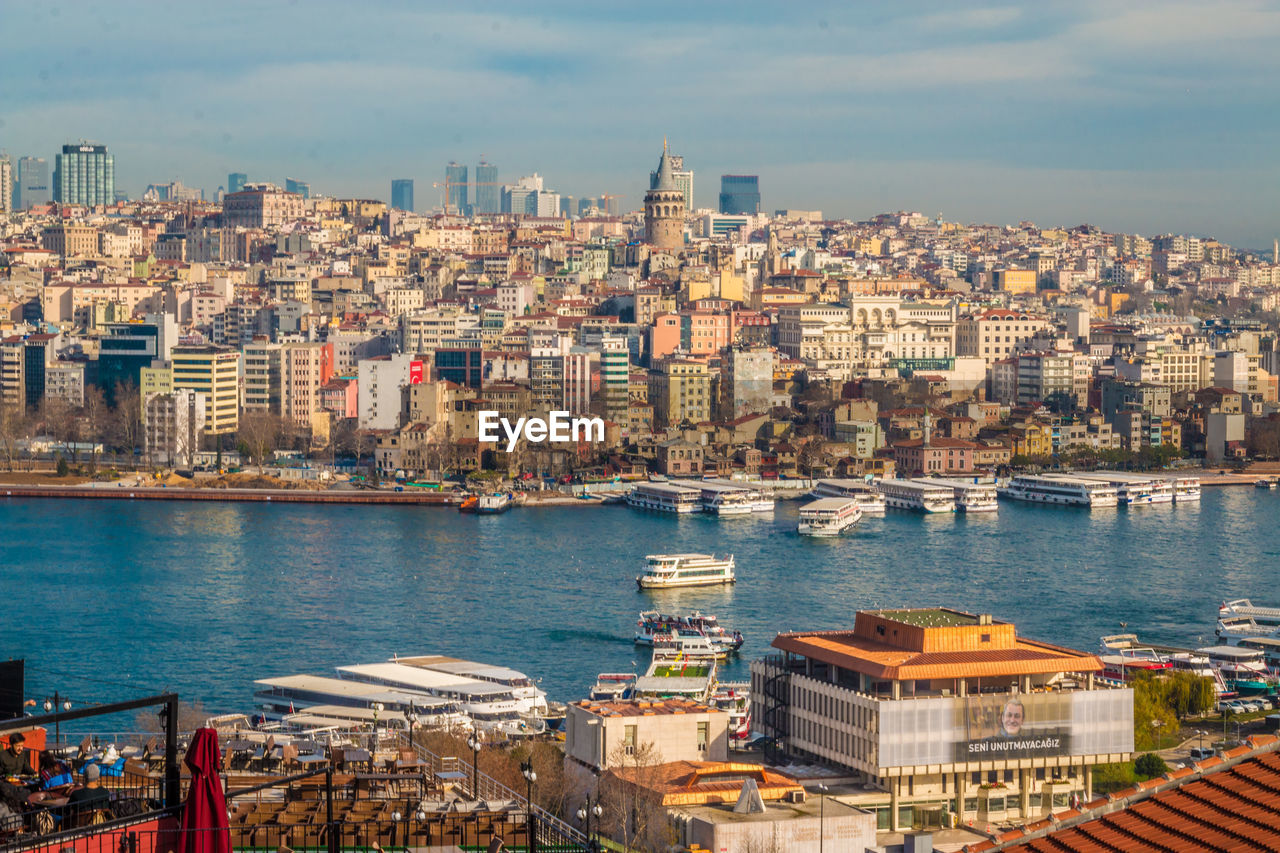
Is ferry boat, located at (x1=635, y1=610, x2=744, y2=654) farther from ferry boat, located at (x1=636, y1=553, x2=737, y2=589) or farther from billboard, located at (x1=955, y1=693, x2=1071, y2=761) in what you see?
billboard, located at (x1=955, y1=693, x2=1071, y2=761)

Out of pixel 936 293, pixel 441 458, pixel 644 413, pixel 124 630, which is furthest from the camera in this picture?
pixel 936 293

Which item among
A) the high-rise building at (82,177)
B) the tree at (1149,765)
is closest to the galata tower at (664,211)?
the high-rise building at (82,177)

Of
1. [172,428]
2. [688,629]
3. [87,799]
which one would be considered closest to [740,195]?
[172,428]

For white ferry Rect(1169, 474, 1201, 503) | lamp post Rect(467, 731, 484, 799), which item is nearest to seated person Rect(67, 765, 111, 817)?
lamp post Rect(467, 731, 484, 799)

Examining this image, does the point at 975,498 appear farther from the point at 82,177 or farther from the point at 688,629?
the point at 82,177

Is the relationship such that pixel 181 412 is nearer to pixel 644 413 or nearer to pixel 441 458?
pixel 441 458

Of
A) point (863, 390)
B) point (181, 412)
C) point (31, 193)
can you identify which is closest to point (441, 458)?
point (181, 412)
